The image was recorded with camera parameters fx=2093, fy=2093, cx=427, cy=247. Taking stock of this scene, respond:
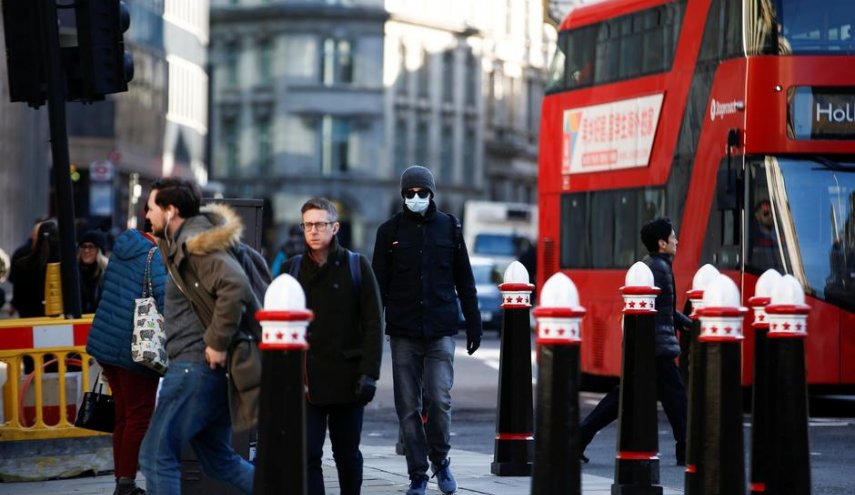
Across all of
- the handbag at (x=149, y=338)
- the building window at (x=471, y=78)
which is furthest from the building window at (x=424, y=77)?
the handbag at (x=149, y=338)

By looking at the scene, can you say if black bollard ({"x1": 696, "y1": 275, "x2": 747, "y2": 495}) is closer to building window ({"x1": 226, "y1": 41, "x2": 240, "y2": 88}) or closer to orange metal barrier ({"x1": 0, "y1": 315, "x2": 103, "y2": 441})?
orange metal barrier ({"x1": 0, "y1": 315, "x2": 103, "y2": 441})

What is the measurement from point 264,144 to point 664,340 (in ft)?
261

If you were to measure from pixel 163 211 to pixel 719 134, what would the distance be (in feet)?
33.6

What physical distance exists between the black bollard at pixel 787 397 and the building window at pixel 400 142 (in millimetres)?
83193

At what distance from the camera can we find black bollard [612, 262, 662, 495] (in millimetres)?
11023

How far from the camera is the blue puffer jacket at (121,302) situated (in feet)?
35.0

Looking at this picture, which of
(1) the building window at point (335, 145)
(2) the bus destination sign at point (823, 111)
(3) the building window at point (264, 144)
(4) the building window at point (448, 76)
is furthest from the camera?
(4) the building window at point (448, 76)

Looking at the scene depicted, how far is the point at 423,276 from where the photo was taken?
1158cm

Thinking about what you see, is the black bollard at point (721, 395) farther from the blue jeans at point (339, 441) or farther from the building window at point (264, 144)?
the building window at point (264, 144)

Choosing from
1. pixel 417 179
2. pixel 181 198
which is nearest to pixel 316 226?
pixel 181 198

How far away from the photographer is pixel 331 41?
91.6m

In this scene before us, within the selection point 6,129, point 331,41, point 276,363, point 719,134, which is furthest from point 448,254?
point 331,41

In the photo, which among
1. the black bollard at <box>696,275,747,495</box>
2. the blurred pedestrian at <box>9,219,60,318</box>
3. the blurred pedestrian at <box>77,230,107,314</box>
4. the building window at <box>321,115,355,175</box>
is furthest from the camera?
the building window at <box>321,115,355,175</box>

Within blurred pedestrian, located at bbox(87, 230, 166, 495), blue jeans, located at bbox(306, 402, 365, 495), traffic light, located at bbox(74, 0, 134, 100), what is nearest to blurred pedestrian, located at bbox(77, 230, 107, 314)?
traffic light, located at bbox(74, 0, 134, 100)
